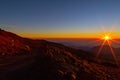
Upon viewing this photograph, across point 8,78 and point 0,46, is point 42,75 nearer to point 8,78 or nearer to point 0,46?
point 8,78

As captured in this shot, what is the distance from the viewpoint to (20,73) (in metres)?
18.3

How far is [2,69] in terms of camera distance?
1952 centimetres

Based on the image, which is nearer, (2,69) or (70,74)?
(70,74)

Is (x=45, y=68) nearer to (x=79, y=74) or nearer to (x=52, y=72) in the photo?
(x=52, y=72)

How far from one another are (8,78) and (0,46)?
18169 mm

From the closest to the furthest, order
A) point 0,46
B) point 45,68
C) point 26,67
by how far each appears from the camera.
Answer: point 45,68 → point 26,67 → point 0,46

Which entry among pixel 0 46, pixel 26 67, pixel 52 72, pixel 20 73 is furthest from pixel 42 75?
pixel 0 46

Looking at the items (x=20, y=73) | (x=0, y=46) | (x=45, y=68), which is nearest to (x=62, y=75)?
(x=45, y=68)

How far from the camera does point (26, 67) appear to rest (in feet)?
67.7

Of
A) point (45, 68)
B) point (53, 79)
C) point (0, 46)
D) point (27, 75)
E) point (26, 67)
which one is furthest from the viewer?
point (0, 46)

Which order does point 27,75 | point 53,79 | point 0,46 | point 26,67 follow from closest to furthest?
point 53,79 < point 27,75 < point 26,67 < point 0,46

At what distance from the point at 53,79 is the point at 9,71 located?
4303 mm

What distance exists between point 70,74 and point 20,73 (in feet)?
13.5

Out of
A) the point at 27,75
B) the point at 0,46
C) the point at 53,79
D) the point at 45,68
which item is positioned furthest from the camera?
the point at 0,46
